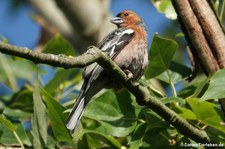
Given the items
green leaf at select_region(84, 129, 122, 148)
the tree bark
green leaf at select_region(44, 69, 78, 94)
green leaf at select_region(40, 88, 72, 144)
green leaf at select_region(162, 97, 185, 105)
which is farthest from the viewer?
green leaf at select_region(44, 69, 78, 94)

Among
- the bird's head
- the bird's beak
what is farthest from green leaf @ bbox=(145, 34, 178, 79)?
the bird's beak

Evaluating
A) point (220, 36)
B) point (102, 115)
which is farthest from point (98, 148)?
point (220, 36)

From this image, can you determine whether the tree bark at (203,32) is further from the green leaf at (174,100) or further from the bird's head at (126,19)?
the bird's head at (126,19)

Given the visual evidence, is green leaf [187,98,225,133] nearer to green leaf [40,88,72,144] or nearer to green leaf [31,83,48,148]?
green leaf [40,88,72,144]

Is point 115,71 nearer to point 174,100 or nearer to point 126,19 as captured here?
point 174,100

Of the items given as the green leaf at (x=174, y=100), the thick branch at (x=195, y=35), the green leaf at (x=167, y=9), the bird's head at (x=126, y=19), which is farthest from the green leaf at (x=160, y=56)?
the bird's head at (x=126, y=19)

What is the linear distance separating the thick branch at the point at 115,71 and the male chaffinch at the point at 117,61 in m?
0.59

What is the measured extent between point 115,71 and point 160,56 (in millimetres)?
969

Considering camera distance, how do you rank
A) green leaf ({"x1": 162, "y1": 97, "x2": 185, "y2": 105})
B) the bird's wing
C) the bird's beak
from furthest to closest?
the bird's beak < the bird's wing < green leaf ({"x1": 162, "y1": 97, "x2": 185, "y2": 105})

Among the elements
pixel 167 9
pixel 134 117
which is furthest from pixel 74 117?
pixel 167 9

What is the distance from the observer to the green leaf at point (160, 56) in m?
4.59

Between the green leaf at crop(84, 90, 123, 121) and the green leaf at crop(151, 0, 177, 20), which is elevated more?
the green leaf at crop(151, 0, 177, 20)

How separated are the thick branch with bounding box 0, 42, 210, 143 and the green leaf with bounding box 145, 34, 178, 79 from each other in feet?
2.33

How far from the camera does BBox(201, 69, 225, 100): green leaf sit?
3.90 metres
